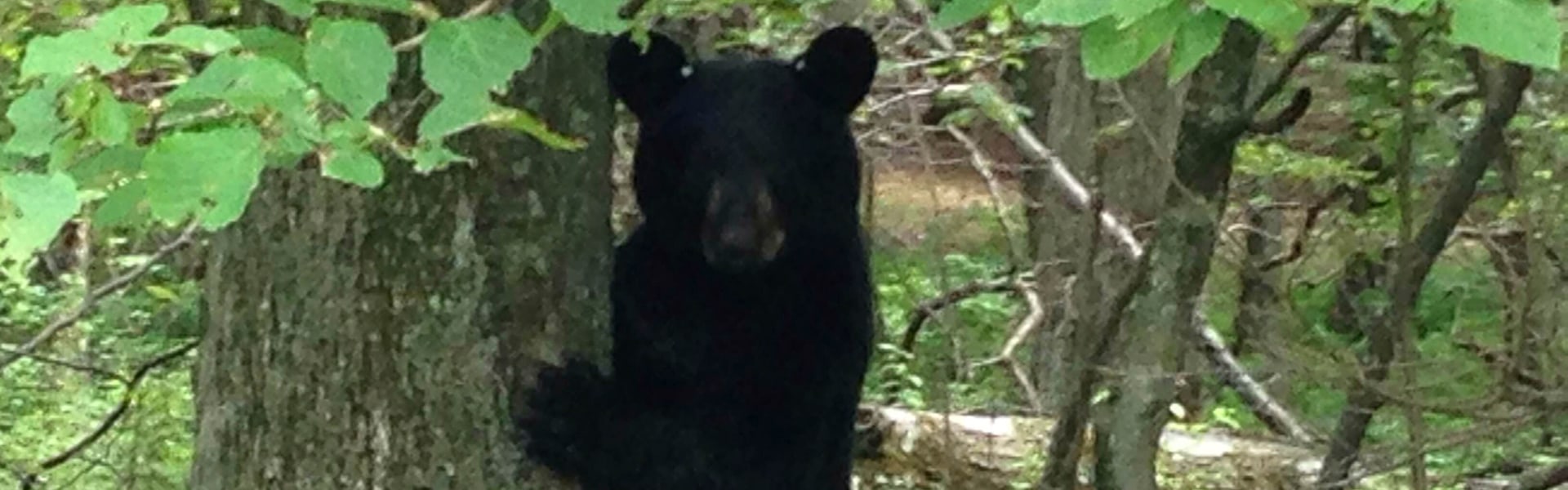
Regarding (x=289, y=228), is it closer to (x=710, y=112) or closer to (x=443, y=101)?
(x=710, y=112)

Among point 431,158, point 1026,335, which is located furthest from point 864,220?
point 431,158

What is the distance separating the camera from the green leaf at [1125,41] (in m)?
1.72

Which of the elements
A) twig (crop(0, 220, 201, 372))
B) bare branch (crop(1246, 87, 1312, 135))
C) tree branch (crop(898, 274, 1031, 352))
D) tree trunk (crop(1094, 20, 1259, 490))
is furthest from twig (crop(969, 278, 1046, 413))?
twig (crop(0, 220, 201, 372))

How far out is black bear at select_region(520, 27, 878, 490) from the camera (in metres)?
2.88

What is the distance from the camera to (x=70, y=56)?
167cm

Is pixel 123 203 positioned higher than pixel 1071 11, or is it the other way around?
pixel 1071 11

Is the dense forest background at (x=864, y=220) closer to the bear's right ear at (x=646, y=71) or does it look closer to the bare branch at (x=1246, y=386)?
the bare branch at (x=1246, y=386)

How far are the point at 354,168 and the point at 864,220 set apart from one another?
3.69 meters

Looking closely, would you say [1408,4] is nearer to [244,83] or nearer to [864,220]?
[244,83]

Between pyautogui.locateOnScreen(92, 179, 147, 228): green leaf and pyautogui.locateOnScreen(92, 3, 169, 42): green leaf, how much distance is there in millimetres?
292

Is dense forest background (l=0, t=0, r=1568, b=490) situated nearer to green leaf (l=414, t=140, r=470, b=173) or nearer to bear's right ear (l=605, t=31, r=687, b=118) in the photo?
green leaf (l=414, t=140, r=470, b=173)

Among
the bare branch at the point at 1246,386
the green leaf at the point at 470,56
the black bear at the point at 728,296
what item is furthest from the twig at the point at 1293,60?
the green leaf at the point at 470,56

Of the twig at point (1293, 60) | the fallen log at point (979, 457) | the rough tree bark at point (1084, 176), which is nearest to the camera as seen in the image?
the twig at point (1293, 60)

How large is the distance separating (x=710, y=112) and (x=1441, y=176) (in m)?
3.46
